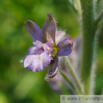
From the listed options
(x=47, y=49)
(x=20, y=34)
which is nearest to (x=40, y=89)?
(x=20, y=34)

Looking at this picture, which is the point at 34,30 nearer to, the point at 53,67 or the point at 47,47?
the point at 47,47

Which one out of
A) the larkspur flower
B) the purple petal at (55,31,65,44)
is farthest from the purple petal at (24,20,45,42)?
the purple petal at (55,31,65,44)

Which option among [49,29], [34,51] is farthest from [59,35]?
[34,51]

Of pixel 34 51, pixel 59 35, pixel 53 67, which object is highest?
pixel 59 35

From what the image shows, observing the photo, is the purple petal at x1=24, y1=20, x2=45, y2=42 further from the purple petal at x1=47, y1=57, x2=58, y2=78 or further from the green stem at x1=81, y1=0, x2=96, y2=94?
the green stem at x1=81, y1=0, x2=96, y2=94

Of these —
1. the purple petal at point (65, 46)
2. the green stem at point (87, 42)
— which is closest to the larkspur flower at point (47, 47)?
the purple petal at point (65, 46)

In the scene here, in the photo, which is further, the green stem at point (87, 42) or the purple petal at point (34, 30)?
the green stem at point (87, 42)

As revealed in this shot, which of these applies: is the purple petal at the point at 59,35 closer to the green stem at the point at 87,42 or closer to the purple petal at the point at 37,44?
the purple petal at the point at 37,44

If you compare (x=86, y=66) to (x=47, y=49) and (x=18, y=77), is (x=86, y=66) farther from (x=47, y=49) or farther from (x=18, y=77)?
(x=18, y=77)
